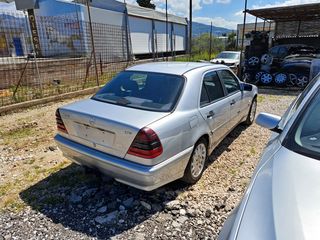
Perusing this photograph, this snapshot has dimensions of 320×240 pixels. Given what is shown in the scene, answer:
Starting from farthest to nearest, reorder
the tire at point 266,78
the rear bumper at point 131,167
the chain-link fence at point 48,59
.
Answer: the tire at point 266,78, the chain-link fence at point 48,59, the rear bumper at point 131,167

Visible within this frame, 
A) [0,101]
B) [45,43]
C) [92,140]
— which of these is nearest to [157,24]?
[45,43]

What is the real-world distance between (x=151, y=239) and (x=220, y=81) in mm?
2593

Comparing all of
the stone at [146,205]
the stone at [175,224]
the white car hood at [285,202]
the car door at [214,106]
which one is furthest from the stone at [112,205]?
the white car hood at [285,202]

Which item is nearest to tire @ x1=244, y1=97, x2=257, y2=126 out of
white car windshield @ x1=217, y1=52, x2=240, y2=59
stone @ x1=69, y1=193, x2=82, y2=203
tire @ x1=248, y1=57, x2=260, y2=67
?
stone @ x1=69, y1=193, x2=82, y2=203

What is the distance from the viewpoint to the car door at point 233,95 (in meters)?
4.15

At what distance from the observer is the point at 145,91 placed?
3.24 m

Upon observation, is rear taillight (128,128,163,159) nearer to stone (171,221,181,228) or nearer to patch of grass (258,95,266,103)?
stone (171,221,181,228)

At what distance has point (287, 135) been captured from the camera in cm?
194

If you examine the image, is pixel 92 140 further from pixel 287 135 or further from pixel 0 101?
pixel 0 101

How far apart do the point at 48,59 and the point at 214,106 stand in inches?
354

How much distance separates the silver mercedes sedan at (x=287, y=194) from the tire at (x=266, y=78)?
30.1 ft

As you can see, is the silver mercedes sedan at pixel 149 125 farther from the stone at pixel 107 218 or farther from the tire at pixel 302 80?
the tire at pixel 302 80

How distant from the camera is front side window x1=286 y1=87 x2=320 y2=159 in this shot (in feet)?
5.77

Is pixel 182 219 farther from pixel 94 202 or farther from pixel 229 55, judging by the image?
pixel 229 55
